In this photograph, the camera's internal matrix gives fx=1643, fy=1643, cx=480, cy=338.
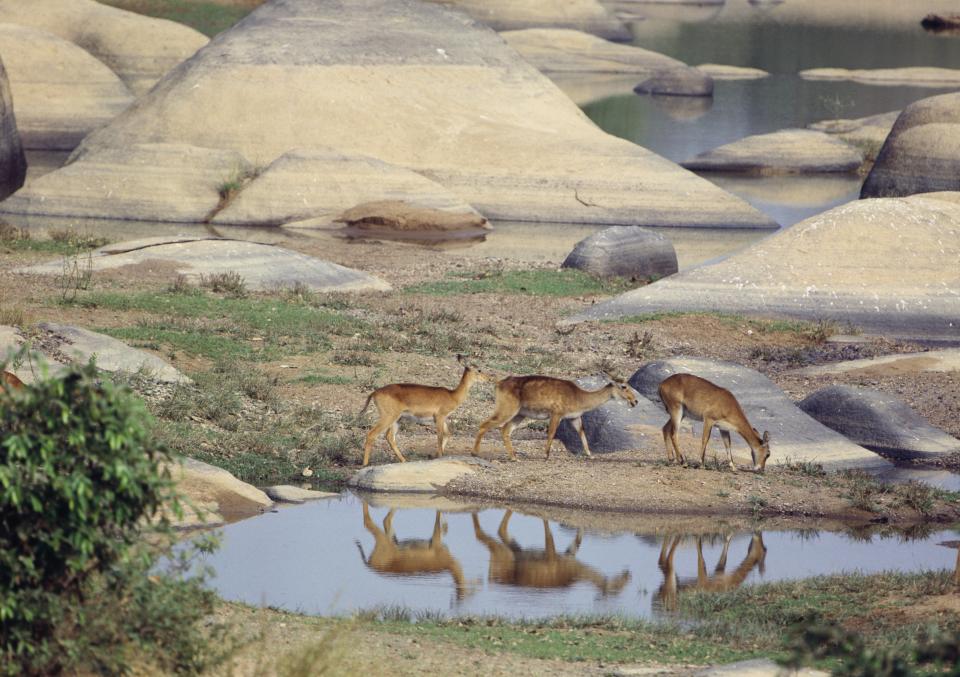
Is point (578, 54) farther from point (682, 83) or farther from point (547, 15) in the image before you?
point (682, 83)

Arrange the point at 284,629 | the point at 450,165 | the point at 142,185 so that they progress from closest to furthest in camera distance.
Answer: the point at 284,629 < the point at 142,185 < the point at 450,165

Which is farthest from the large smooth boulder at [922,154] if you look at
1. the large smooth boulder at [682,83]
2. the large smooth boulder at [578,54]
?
the large smooth boulder at [578,54]

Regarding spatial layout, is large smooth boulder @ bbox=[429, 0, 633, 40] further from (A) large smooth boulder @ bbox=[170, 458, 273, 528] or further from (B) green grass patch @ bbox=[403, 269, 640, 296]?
(A) large smooth boulder @ bbox=[170, 458, 273, 528]

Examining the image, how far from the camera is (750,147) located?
48906 millimetres

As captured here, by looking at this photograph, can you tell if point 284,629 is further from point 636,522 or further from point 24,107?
point 24,107

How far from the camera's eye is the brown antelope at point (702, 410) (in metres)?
15.4

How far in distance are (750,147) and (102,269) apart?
2748 cm

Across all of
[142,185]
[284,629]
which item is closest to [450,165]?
[142,185]

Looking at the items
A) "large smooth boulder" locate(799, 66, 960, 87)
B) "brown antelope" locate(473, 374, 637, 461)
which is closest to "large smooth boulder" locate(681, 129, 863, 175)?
"large smooth boulder" locate(799, 66, 960, 87)

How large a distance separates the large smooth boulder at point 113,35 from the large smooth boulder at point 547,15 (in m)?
29.5

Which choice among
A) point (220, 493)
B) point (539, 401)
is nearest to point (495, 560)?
point (539, 401)

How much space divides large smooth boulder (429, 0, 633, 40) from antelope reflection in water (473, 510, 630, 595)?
7776cm

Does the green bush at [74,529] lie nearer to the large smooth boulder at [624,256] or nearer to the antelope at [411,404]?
the antelope at [411,404]

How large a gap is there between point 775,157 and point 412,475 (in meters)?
35.6
